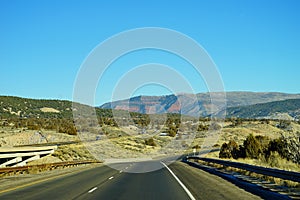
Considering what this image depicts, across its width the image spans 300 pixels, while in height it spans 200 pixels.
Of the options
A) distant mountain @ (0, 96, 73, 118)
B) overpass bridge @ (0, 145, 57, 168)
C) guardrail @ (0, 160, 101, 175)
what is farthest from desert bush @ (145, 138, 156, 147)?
distant mountain @ (0, 96, 73, 118)

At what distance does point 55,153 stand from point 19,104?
311 feet

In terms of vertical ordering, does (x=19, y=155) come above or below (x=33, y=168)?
above

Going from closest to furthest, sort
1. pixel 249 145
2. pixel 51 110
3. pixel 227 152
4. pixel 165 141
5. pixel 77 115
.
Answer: pixel 249 145
pixel 227 152
pixel 165 141
pixel 77 115
pixel 51 110

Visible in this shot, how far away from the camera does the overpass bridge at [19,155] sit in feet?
122

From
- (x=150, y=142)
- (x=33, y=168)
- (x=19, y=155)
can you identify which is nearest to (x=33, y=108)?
(x=150, y=142)

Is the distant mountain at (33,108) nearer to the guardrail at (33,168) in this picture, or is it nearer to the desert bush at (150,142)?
Answer: the desert bush at (150,142)

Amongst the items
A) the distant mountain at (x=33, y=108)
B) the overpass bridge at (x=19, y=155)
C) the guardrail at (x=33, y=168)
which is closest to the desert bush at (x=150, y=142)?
the overpass bridge at (x=19, y=155)

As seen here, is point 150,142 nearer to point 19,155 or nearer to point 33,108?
point 19,155

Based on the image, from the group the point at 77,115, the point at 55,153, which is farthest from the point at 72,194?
the point at 77,115

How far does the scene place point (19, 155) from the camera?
133 feet

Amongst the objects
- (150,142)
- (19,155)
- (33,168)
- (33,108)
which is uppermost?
(33,108)

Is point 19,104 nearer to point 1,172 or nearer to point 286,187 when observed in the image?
point 1,172

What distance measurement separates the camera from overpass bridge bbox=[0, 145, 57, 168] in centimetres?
3709

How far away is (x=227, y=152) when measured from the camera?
171 ft
